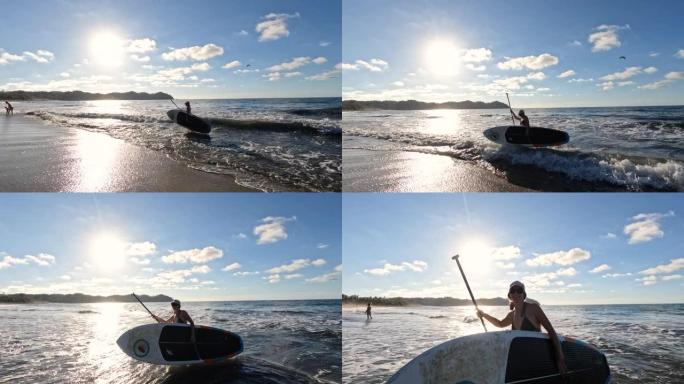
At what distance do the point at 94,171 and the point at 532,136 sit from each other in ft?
60.4

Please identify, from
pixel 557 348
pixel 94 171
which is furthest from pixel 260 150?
pixel 557 348

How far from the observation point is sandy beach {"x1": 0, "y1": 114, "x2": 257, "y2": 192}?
37.0ft

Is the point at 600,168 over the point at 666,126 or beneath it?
beneath

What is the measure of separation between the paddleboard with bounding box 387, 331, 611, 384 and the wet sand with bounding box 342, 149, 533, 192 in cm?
739

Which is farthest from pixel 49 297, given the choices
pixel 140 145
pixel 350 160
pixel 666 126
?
pixel 666 126

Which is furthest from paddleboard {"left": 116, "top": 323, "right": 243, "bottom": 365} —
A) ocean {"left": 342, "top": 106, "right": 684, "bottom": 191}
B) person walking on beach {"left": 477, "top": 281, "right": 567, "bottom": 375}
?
ocean {"left": 342, "top": 106, "right": 684, "bottom": 191}

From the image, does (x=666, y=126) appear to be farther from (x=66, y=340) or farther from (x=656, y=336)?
(x=66, y=340)

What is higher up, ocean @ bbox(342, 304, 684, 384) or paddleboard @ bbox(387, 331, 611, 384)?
paddleboard @ bbox(387, 331, 611, 384)

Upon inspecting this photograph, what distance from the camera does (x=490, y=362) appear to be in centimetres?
525

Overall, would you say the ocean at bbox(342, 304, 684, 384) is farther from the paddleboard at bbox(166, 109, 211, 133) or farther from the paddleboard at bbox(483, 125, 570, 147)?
the paddleboard at bbox(166, 109, 211, 133)

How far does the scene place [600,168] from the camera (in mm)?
14102

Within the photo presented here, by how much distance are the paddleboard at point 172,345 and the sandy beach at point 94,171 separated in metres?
4.21

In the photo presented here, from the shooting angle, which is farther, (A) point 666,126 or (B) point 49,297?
(B) point 49,297

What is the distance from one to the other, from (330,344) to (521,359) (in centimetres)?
852
